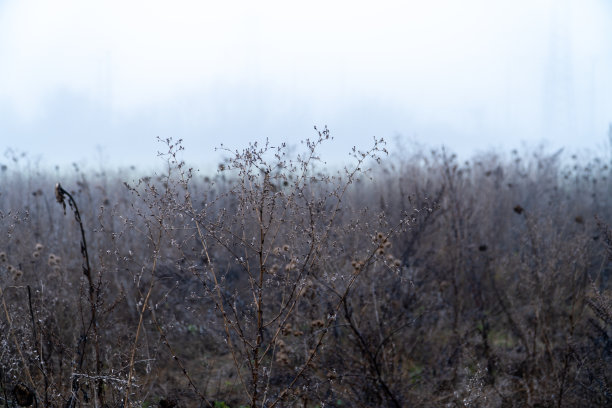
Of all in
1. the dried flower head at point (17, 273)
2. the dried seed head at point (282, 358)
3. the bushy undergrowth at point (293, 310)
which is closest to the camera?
the bushy undergrowth at point (293, 310)

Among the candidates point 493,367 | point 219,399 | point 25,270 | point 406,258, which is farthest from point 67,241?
point 493,367

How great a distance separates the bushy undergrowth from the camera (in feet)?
7.72

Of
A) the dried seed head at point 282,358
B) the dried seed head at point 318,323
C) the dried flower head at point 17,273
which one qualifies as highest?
the dried flower head at point 17,273

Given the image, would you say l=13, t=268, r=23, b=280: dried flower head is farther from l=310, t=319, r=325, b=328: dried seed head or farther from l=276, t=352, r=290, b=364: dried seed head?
l=310, t=319, r=325, b=328: dried seed head

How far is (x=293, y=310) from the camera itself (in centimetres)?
390

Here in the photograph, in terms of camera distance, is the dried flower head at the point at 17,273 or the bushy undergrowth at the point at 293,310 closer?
the bushy undergrowth at the point at 293,310

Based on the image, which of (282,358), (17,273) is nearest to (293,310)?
(282,358)

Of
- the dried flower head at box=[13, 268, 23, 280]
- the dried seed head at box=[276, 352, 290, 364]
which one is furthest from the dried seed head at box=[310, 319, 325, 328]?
the dried flower head at box=[13, 268, 23, 280]

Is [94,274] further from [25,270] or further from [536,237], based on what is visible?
[536,237]

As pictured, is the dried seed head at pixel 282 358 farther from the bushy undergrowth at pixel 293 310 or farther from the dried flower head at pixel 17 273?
the dried flower head at pixel 17 273

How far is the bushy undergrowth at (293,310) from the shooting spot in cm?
235

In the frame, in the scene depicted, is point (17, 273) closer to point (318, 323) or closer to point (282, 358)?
point (282, 358)

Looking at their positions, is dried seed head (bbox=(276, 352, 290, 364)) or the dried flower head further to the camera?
the dried flower head

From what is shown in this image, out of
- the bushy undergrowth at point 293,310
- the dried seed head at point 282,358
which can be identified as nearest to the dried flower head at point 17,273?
the bushy undergrowth at point 293,310
